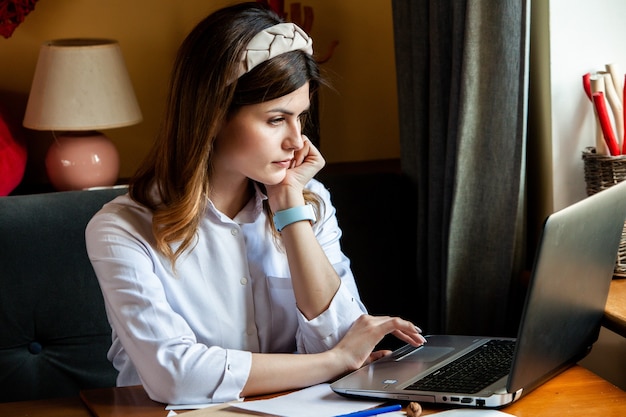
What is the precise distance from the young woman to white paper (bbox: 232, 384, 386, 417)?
5 cm

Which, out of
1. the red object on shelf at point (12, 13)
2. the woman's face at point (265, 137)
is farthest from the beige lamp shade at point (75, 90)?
the woman's face at point (265, 137)

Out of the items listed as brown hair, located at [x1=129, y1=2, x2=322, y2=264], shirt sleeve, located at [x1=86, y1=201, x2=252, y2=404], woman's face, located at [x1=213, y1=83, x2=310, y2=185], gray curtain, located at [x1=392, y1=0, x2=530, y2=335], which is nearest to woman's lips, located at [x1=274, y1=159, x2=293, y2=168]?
woman's face, located at [x1=213, y1=83, x2=310, y2=185]

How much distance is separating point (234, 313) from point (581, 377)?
2.02ft

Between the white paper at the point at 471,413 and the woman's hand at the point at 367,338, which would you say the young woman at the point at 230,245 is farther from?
the white paper at the point at 471,413

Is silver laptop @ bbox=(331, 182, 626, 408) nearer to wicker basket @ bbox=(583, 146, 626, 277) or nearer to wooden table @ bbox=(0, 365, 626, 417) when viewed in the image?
wooden table @ bbox=(0, 365, 626, 417)

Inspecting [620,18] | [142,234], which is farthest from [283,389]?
[620,18]

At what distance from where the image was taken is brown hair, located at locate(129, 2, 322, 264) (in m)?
1.62

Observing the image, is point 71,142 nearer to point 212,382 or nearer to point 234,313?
point 234,313

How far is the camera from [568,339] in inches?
57.6

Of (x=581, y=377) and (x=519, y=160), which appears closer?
(x=581, y=377)

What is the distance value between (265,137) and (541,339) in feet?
1.90

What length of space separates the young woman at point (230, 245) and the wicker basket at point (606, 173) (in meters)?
0.49

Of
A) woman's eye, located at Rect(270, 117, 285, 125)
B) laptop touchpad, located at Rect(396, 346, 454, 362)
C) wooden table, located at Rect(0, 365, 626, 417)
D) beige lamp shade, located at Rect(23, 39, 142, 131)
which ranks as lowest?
wooden table, located at Rect(0, 365, 626, 417)

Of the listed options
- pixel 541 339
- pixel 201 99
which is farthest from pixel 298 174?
pixel 541 339
